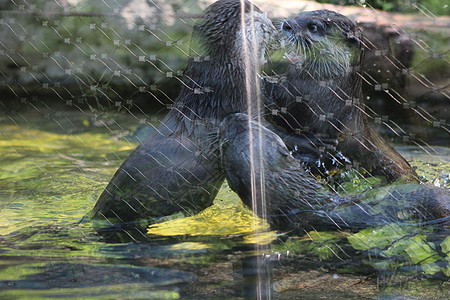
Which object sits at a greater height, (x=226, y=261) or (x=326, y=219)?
(x=326, y=219)

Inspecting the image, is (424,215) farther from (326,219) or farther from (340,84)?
(340,84)

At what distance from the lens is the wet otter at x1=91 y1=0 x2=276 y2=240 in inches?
122

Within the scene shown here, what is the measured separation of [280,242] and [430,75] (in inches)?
84.9

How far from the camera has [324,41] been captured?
11.9 feet

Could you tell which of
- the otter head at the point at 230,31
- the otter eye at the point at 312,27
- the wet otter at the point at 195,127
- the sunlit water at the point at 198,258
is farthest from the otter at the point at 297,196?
Result: the otter eye at the point at 312,27

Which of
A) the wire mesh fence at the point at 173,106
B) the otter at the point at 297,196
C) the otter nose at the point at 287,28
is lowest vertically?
the otter at the point at 297,196

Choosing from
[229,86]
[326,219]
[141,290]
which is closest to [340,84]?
[229,86]

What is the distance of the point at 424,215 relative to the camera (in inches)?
113

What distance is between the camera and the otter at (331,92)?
333cm

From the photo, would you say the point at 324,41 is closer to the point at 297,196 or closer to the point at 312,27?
the point at 312,27

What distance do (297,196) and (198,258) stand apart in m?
0.62

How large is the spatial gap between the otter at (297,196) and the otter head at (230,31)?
0.49 m

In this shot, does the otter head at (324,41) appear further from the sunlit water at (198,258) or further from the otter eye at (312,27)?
the sunlit water at (198,258)

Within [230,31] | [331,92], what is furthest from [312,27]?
[230,31]
